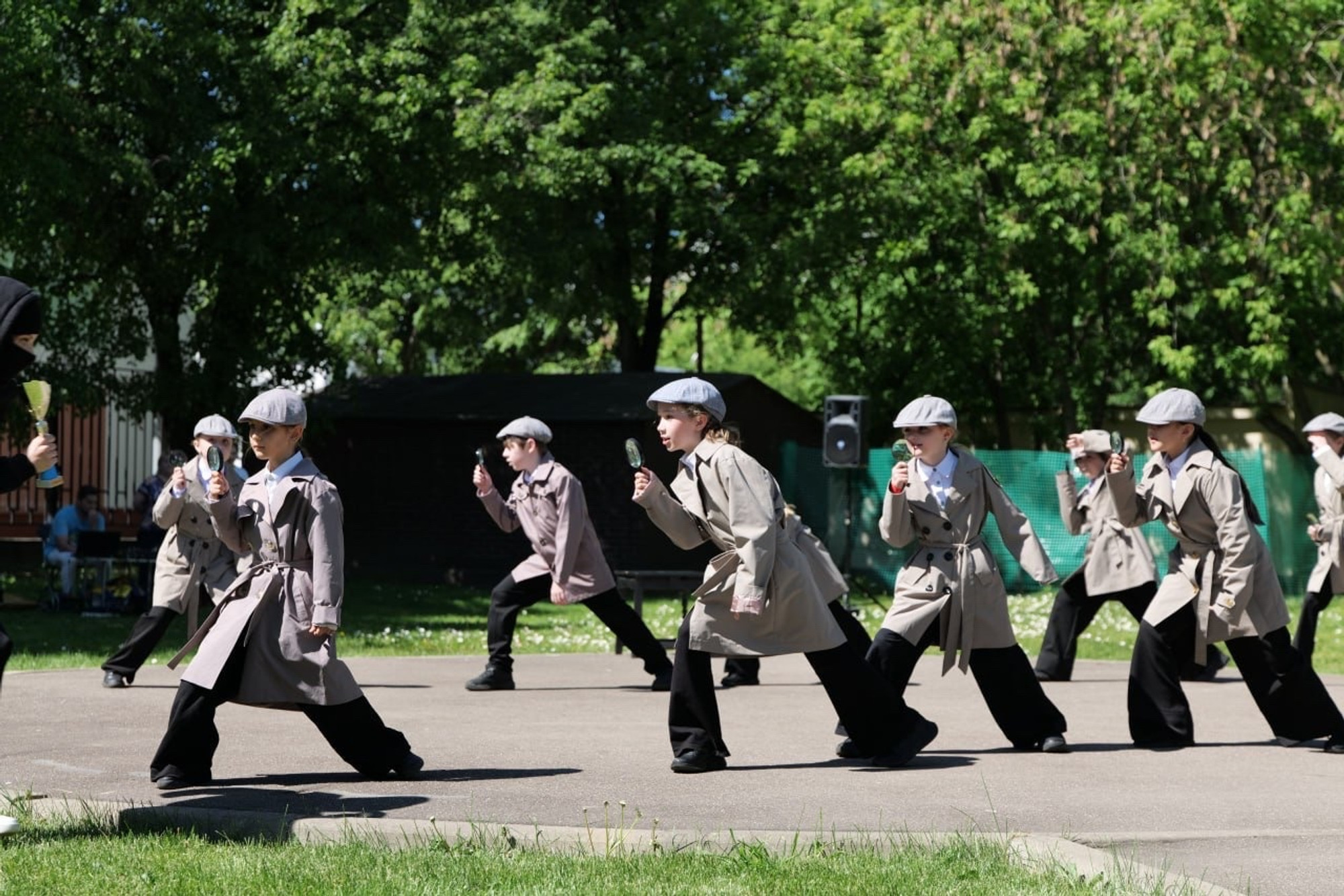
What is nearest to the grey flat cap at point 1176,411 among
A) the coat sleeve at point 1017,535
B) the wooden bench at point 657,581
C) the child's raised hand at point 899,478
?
the coat sleeve at point 1017,535

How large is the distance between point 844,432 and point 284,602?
1569cm

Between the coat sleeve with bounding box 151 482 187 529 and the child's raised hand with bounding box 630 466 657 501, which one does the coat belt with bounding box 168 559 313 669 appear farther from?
the coat sleeve with bounding box 151 482 187 529

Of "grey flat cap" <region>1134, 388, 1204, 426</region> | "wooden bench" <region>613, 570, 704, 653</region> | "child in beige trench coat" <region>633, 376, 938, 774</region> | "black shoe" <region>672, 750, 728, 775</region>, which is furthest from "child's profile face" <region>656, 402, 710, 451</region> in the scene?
"wooden bench" <region>613, 570, 704, 653</region>

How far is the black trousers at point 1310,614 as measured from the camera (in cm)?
1357

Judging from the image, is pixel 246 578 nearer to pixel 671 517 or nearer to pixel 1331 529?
pixel 671 517

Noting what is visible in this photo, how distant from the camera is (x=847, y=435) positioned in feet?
76.2

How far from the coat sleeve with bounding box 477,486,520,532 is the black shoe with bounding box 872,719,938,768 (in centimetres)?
432

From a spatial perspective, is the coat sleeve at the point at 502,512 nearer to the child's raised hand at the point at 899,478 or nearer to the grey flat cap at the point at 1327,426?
the child's raised hand at the point at 899,478

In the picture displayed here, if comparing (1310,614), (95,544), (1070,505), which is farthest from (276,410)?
(95,544)

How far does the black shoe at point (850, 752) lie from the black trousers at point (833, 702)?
9cm

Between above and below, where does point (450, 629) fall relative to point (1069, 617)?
below

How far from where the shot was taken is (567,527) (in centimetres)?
1274

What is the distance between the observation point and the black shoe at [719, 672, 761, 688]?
13469 millimetres

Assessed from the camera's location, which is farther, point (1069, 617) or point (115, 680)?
point (1069, 617)
